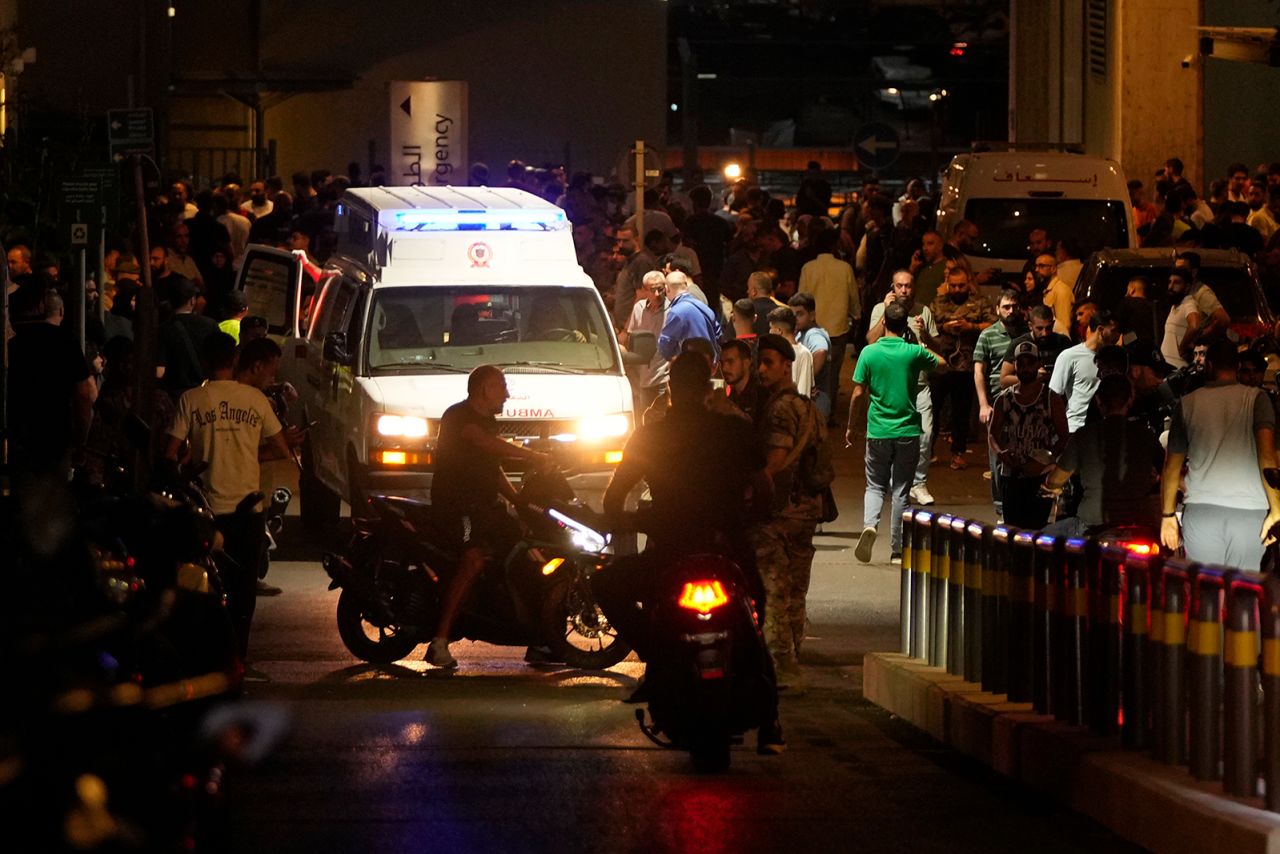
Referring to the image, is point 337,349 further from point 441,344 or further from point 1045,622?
point 1045,622

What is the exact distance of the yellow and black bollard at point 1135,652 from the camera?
8938 mm

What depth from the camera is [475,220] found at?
17578 millimetres

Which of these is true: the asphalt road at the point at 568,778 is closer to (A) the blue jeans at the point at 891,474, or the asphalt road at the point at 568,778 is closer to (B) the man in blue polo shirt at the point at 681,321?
(A) the blue jeans at the point at 891,474

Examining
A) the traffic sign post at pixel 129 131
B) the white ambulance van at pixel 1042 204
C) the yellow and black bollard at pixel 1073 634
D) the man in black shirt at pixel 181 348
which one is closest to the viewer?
the yellow and black bollard at pixel 1073 634

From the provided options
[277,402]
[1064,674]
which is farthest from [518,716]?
[277,402]

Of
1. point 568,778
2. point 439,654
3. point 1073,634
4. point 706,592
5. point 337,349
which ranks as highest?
point 337,349

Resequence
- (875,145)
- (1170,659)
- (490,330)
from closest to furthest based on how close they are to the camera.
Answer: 1. (1170,659)
2. (490,330)
3. (875,145)

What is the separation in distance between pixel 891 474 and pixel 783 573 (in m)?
5.37

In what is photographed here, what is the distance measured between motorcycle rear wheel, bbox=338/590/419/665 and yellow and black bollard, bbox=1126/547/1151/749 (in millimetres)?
5061

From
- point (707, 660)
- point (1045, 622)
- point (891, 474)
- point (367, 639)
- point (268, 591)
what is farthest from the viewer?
point (891, 474)

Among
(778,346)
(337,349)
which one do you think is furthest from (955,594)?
(337,349)

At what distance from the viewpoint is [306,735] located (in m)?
10.8

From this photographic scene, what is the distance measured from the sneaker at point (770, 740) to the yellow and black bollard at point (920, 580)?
65.7 inches

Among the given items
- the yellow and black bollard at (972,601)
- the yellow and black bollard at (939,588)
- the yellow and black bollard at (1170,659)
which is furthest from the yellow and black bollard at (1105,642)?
the yellow and black bollard at (939,588)
